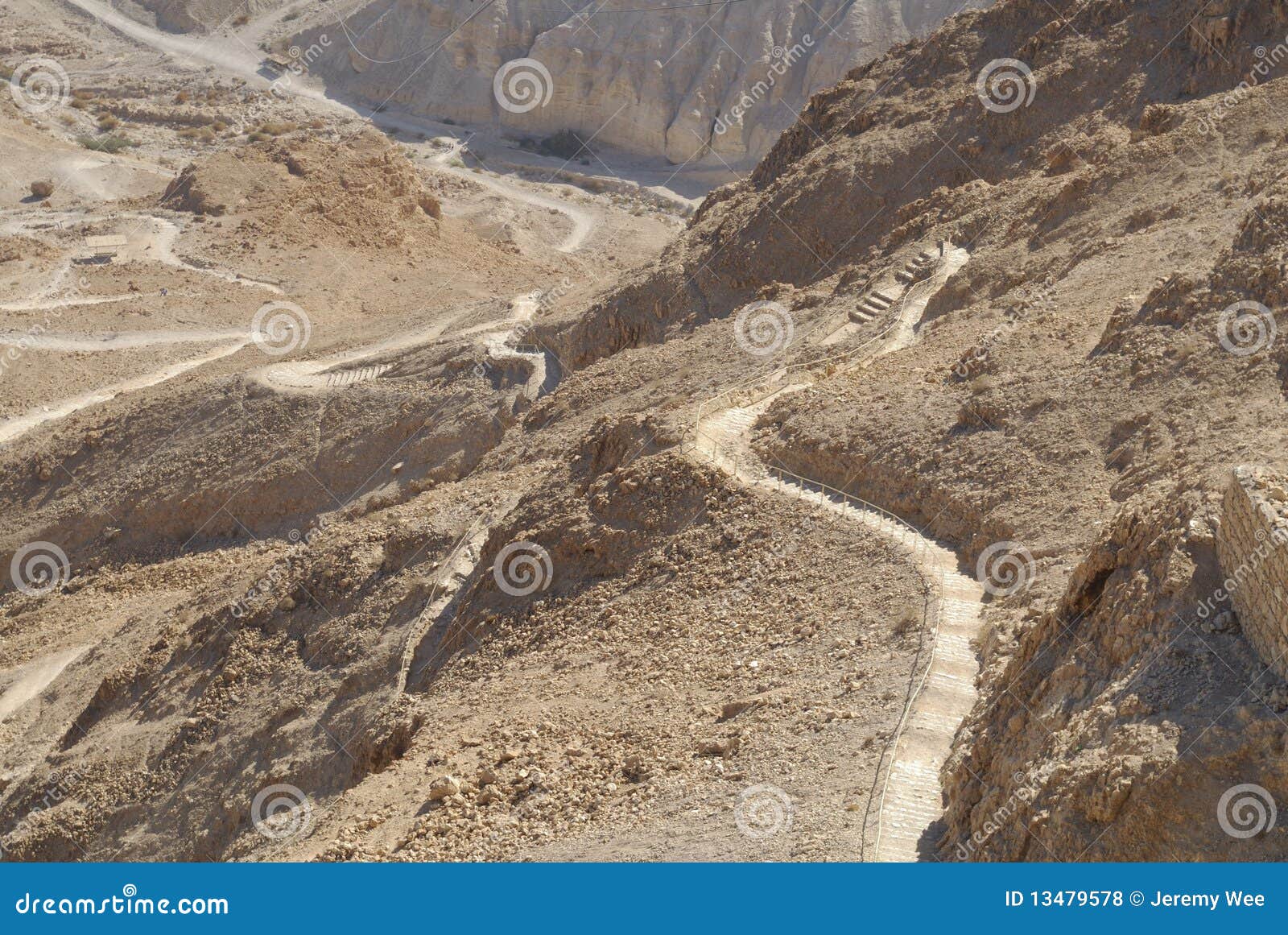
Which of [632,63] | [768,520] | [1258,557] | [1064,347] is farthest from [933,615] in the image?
[632,63]

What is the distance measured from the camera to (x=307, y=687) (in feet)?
65.9

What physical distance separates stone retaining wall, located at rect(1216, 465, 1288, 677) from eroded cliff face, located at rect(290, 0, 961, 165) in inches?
2101

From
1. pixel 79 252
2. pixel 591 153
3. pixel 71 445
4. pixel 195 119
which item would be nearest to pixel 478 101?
pixel 591 153

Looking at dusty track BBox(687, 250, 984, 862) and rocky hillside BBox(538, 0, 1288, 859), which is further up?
rocky hillside BBox(538, 0, 1288, 859)

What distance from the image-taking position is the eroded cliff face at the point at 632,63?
2488 inches

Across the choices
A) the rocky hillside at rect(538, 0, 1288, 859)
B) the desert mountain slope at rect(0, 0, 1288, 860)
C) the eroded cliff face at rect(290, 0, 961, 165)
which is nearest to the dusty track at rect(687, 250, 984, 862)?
the desert mountain slope at rect(0, 0, 1288, 860)

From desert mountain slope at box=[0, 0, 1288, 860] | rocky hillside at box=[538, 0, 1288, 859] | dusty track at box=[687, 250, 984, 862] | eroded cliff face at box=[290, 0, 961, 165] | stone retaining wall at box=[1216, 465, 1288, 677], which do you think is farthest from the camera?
eroded cliff face at box=[290, 0, 961, 165]

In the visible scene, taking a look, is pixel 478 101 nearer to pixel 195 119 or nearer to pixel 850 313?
pixel 195 119

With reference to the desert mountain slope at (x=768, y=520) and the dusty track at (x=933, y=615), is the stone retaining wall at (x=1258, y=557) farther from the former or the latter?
the dusty track at (x=933, y=615)

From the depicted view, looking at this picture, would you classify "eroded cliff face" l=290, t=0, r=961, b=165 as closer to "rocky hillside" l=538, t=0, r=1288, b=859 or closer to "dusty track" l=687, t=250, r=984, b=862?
"rocky hillside" l=538, t=0, r=1288, b=859

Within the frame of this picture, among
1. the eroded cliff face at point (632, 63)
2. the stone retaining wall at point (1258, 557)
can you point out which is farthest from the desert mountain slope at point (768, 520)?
the eroded cliff face at point (632, 63)

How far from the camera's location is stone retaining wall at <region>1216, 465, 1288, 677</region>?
9969 millimetres

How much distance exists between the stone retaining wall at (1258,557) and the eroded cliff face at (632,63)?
53377 millimetres

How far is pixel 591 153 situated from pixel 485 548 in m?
48.1
